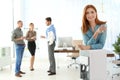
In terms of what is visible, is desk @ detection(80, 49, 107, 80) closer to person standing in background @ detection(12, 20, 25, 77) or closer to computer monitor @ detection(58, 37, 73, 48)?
person standing in background @ detection(12, 20, 25, 77)

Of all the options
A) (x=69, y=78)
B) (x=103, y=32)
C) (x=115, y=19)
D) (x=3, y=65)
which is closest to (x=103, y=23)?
(x=103, y=32)

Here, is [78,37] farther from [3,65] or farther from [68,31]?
[3,65]

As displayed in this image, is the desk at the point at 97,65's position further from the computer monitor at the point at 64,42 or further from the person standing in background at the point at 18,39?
the computer monitor at the point at 64,42

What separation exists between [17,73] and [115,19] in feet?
15.9

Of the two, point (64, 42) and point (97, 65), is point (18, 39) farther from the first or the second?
point (97, 65)

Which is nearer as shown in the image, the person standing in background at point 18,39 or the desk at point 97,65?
the desk at point 97,65

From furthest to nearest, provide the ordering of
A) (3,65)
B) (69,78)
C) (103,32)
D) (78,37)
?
(78,37) < (3,65) < (69,78) < (103,32)

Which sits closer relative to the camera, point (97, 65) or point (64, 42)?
point (97, 65)

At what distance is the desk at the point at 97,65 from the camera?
1.33 m

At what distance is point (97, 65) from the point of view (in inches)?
52.2

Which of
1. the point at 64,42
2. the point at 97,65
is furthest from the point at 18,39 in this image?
the point at 97,65

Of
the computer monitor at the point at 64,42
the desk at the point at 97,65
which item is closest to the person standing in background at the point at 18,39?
the computer monitor at the point at 64,42

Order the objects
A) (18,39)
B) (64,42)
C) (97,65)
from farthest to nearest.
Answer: (64,42), (18,39), (97,65)

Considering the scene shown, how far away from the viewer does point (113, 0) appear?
9352 mm
